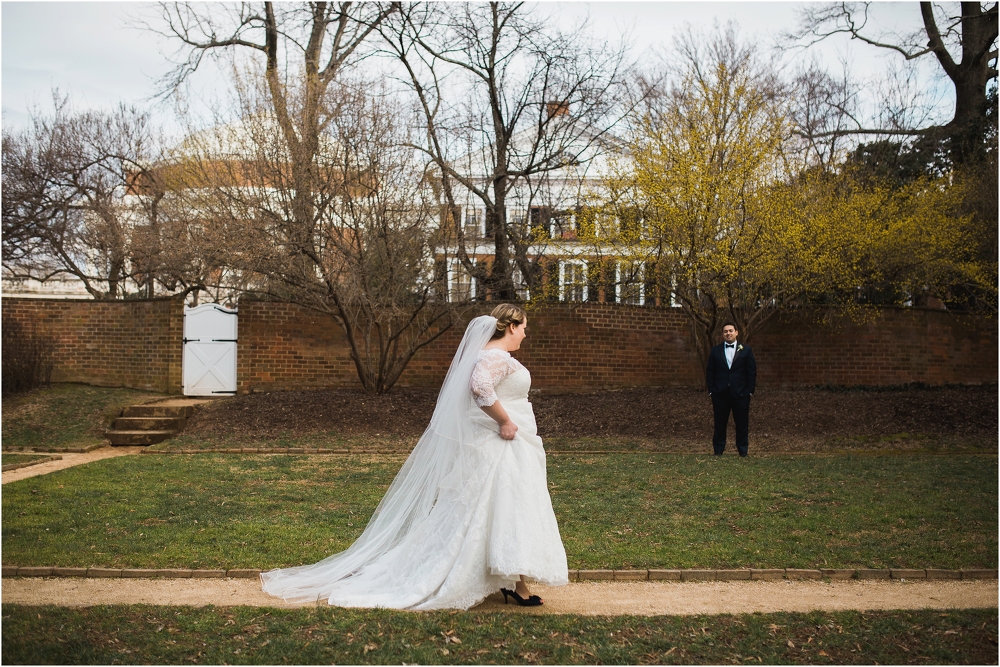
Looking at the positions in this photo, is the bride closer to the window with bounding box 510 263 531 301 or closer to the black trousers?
the black trousers

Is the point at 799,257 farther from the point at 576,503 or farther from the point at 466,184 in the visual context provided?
the point at 576,503


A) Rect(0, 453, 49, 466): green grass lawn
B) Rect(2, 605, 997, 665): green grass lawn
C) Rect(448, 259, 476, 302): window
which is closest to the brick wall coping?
Rect(2, 605, 997, 665): green grass lawn

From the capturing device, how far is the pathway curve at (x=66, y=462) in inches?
463

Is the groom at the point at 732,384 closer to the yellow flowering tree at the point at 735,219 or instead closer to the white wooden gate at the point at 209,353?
the yellow flowering tree at the point at 735,219

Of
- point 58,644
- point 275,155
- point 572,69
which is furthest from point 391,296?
point 58,644

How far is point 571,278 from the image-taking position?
64.5 ft

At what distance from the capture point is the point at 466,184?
19672 mm

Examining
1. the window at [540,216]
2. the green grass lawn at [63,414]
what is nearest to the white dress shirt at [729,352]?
the window at [540,216]

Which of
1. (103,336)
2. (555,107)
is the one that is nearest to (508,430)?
(555,107)

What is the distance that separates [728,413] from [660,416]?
354 centimetres

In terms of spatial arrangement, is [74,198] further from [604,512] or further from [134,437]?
[604,512]

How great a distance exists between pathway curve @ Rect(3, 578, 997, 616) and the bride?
28cm

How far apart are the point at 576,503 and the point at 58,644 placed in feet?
18.7

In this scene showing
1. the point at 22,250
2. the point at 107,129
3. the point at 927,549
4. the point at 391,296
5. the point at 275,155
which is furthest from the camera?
the point at 107,129
